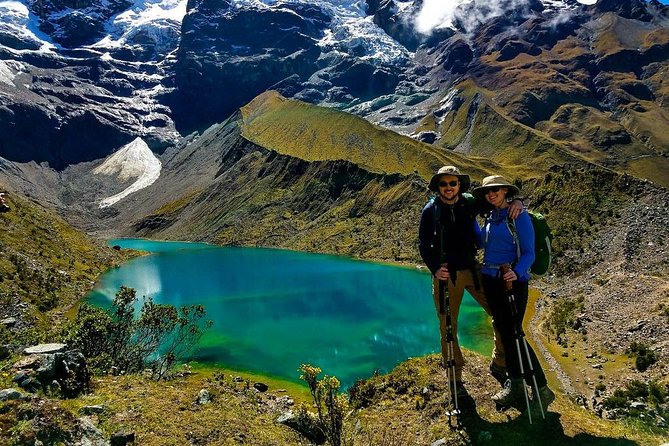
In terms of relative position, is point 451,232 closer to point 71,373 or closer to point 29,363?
point 71,373

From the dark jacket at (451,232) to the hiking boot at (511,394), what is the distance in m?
2.92

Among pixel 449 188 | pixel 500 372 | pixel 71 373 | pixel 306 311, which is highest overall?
pixel 449 188

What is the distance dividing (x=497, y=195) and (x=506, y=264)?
1475mm

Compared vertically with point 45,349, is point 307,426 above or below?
below

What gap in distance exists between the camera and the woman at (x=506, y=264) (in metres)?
9.91

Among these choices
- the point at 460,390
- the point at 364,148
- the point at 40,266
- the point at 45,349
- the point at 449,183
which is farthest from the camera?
the point at 364,148

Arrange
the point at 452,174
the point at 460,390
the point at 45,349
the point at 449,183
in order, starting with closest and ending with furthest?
the point at 452,174, the point at 449,183, the point at 460,390, the point at 45,349

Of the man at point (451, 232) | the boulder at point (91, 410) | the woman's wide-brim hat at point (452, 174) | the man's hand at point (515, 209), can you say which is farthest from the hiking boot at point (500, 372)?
the boulder at point (91, 410)

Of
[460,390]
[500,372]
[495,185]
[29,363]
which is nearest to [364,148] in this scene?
[460,390]

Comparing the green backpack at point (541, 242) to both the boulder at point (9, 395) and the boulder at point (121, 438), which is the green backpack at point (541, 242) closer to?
the boulder at point (121, 438)

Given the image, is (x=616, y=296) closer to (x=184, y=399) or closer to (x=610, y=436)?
(x=610, y=436)

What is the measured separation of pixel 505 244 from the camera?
10.2 metres

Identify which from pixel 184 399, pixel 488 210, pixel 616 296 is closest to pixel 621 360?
pixel 616 296

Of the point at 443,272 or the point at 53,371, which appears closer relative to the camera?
the point at 443,272
